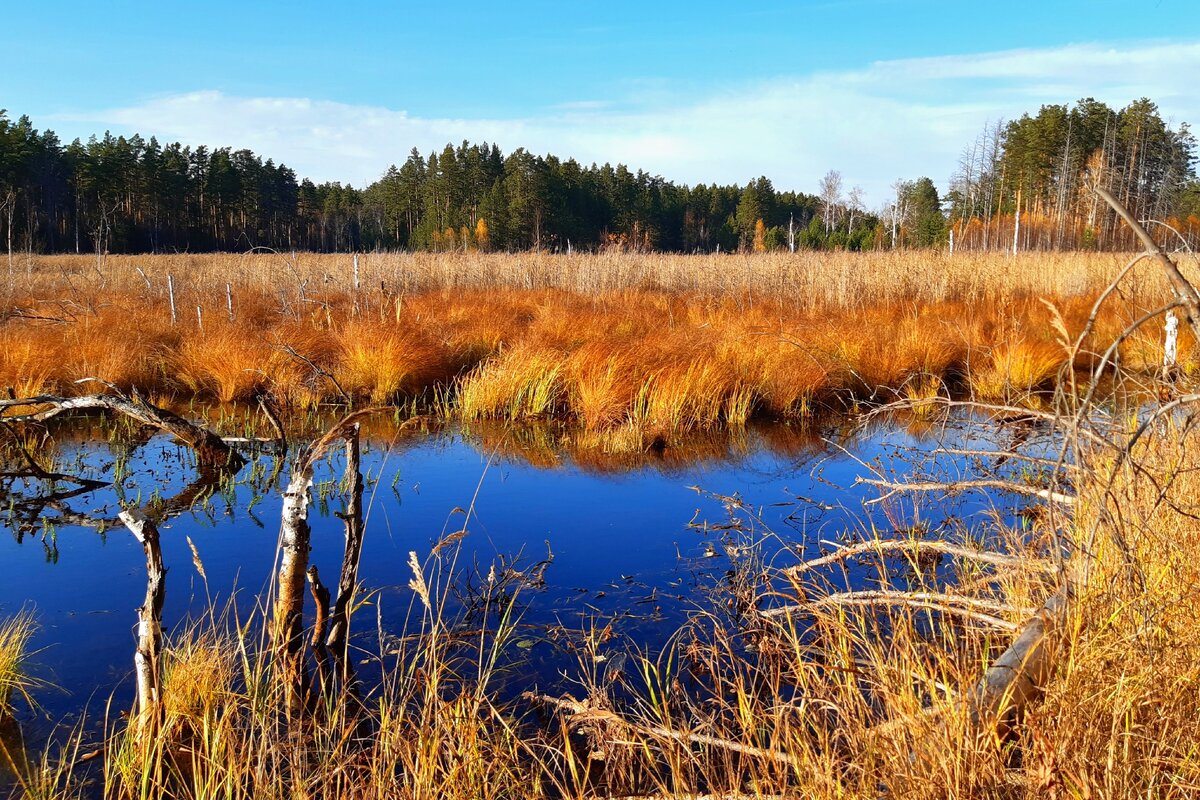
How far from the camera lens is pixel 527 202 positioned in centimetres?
4291

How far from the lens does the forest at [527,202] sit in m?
30.2

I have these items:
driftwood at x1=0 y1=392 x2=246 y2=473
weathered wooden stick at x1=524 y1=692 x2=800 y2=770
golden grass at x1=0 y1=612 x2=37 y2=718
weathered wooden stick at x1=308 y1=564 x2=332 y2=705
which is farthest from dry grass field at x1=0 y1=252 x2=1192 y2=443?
weathered wooden stick at x1=524 y1=692 x2=800 y2=770

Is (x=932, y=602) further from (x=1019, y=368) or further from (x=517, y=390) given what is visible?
(x=1019, y=368)

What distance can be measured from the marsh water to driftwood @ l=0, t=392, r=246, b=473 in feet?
0.69

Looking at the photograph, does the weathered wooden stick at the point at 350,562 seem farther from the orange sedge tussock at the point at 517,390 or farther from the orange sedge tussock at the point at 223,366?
the orange sedge tussock at the point at 223,366

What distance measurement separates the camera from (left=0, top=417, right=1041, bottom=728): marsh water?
12.0 feet

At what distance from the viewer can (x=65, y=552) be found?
4.52 metres

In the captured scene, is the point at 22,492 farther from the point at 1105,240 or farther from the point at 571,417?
the point at 1105,240

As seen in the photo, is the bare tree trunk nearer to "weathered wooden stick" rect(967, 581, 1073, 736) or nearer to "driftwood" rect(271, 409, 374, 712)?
"driftwood" rect(271, 409, 374, 712)

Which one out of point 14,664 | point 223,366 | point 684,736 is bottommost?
point 14,664

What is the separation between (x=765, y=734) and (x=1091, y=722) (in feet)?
3.58

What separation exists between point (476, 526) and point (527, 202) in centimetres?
3945

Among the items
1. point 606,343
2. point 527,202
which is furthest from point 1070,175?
point 606,343

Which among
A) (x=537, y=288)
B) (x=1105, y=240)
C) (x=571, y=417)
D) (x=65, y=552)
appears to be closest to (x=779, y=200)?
(x=1105, y=240)
